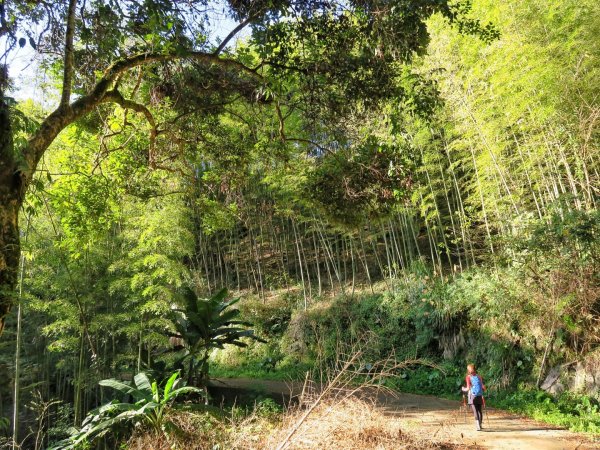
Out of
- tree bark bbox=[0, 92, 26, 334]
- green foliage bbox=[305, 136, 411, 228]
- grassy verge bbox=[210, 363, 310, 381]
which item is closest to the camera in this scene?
tree bark bbox=[0, 92, 26, 334]

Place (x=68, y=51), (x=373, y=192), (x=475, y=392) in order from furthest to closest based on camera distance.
A: (x=475, y=392) → (x=373, y=192) → (x=68, y=51)

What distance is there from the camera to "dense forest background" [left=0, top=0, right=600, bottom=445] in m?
4.08

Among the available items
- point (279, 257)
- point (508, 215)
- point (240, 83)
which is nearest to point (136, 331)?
point (240, 83)

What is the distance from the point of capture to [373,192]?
3930mm

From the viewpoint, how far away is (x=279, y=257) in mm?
18969

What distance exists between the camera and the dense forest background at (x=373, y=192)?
408 cm

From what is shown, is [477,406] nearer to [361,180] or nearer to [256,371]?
[361,180]

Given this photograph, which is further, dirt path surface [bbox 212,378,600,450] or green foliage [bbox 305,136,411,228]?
dirt path surface [bbox 212,378,600,450]

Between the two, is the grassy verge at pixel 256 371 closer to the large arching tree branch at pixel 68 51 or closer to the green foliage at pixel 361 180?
the green foliage at pixel 361 180

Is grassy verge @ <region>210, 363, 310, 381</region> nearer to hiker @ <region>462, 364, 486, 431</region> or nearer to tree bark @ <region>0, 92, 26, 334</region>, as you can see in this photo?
hiker @ <region>462, 364, 486, 431</region>

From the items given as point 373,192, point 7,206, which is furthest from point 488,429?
point 7,206

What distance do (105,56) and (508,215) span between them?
8.41 metres

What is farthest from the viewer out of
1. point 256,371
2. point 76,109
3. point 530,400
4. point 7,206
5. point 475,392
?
point 256,371

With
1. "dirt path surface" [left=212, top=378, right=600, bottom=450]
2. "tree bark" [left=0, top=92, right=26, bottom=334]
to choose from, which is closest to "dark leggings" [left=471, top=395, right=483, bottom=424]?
"dirt path surface" [left=212, top=378, right=600, bottom=450]
